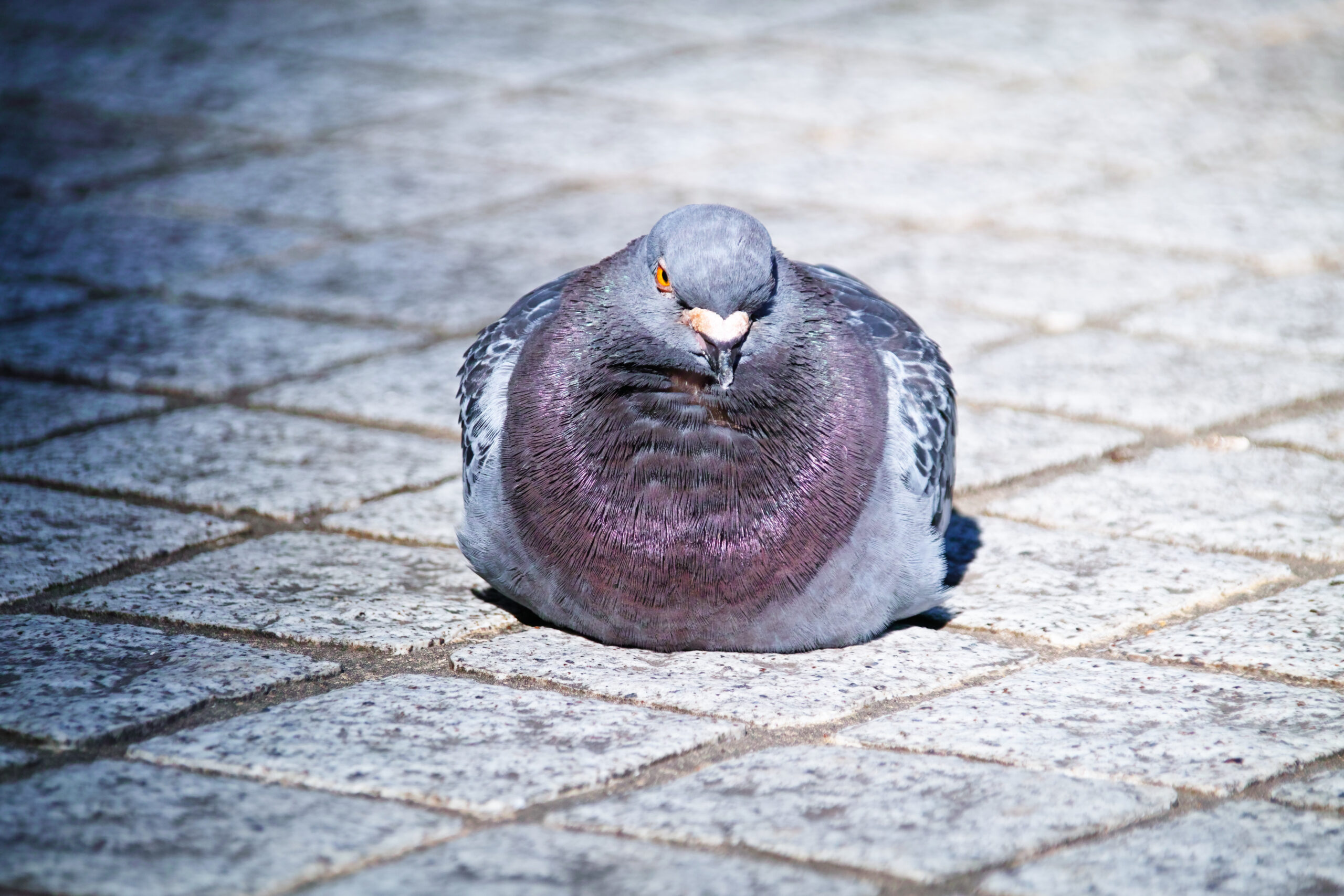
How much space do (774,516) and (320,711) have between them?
1008 millimetres

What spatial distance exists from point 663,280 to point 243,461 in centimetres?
200

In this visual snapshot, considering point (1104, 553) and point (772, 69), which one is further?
point (772, 69)

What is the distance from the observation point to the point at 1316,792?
3.10 metres

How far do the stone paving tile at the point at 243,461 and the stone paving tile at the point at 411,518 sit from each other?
0.07 m

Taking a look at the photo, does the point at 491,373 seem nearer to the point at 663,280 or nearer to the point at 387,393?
the point at 663,280

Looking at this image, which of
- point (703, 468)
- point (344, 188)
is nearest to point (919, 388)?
point (703, 468)

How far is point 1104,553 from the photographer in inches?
175

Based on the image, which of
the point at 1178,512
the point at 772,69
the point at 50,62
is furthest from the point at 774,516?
the point at 50,62

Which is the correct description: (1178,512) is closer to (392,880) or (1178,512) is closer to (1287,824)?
(1287,824)

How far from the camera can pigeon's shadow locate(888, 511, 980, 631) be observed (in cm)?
408

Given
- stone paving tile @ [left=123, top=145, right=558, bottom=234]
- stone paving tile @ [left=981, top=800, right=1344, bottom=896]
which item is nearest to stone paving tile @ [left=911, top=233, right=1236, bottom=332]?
stone paving tile @ [left=123, top=145, right=558, bottom=234]

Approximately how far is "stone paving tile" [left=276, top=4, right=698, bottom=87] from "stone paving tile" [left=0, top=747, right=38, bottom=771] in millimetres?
6788

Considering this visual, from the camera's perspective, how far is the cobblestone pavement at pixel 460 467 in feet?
9.75

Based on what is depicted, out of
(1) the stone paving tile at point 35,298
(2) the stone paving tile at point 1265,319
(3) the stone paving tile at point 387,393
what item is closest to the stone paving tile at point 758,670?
(3) the stone paving tile at point 387,393
